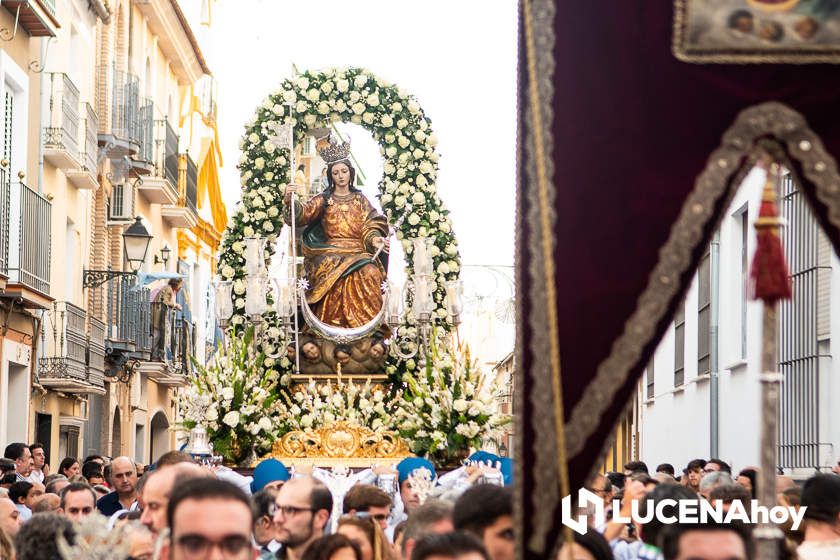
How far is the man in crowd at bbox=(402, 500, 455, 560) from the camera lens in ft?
19.9

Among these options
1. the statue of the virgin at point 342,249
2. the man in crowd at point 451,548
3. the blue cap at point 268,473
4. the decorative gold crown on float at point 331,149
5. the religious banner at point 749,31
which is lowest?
the blue cap at point 268,473

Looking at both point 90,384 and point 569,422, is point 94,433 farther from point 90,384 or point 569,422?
point 569,422

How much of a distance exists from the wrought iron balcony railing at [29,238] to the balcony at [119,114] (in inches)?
257

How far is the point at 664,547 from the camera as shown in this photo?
16.3 ft

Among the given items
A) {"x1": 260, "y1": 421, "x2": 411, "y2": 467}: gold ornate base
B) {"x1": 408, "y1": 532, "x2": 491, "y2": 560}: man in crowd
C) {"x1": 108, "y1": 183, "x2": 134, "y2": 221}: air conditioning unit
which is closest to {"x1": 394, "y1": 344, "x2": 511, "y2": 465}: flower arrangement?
{"x1": 260, "y1": 421, "x2": 411, "y2": 467}: gold ornate base

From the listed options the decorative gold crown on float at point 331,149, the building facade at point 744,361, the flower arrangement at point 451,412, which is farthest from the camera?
the decorative gold crown on float at point 331,149

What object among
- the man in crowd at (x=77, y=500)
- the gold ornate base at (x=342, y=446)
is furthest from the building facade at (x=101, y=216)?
the man in crowd at (x=77, y=500)

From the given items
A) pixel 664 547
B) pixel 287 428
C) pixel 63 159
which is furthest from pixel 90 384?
pixel 664 547

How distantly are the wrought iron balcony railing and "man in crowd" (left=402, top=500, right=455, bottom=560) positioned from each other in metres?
13.2

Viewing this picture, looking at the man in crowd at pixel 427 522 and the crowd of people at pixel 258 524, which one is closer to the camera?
the crowd of people at pixel 258 524

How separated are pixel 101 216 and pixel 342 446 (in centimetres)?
1332

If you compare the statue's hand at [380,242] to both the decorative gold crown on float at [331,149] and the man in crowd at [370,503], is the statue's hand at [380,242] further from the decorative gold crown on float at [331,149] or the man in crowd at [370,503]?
the man in crowd at [370,503]

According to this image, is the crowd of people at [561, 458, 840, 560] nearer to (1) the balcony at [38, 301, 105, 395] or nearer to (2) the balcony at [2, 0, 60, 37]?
(2) the balcony at [2, 0, 60, 37]

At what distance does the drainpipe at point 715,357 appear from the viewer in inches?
876
